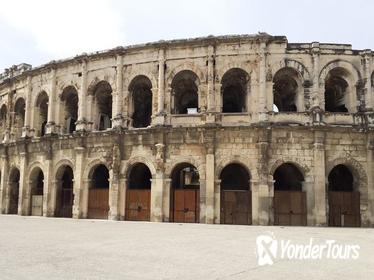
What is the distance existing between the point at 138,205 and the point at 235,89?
7.78 metres

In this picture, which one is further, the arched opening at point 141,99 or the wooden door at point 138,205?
the arched opening at point 141,99

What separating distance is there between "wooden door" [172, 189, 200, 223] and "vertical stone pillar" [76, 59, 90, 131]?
6.07 metres

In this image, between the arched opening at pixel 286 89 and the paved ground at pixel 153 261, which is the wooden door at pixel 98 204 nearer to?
the paved ground at pixel 153 261

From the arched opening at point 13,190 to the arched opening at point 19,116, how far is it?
2.32 meters

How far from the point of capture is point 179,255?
7625 mm

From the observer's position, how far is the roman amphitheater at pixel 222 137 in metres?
16.5

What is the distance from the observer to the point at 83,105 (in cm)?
1941

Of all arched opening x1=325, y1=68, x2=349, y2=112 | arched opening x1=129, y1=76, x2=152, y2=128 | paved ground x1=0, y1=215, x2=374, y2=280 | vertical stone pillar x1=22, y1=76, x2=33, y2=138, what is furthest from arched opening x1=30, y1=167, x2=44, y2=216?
arched opening x1=325, y1=68, x2=349, y2=112

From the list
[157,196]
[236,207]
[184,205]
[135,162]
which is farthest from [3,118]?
[236,207]

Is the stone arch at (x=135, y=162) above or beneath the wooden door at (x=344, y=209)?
above

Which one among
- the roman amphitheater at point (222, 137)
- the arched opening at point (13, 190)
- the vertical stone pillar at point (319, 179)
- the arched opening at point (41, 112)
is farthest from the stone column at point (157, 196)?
the arched opening at point (13, 190)

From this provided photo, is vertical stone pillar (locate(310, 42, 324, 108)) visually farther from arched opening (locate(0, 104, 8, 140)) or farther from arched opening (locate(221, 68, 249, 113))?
arched opening (locate(0, 104, 8, 140))

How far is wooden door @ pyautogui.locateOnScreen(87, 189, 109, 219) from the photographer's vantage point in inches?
726

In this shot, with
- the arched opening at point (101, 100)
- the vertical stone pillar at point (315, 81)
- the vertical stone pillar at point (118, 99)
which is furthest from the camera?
the arched opening at point (101, 100)
